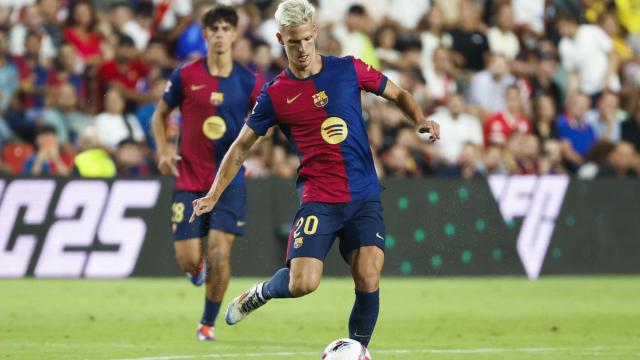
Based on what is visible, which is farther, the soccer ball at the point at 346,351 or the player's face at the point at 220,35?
the player's face at the point at 220,35

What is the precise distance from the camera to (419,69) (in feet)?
69.4

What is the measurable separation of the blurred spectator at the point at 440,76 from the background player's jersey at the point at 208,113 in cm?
947

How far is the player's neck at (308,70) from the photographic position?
8930 millimetres

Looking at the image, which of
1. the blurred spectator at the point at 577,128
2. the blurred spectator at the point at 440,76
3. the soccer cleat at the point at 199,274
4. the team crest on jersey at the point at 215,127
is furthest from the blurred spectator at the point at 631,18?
the team crest on jersey at the point at 215,127

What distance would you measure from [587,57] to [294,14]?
1466 centimetres

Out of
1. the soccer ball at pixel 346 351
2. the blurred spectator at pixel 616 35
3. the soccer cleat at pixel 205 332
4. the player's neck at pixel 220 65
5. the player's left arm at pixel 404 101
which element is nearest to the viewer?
the soccer ball at pixel 346 351

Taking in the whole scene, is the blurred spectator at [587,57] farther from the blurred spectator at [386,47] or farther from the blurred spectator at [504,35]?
the blurred spectator at [386,47]

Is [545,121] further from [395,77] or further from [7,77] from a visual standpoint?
[7,77]

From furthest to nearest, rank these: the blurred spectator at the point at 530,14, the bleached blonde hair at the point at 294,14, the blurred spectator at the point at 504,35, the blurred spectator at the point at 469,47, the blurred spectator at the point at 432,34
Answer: the blurred spectator at the point at 530,14 < the blurred spectator at the point at 504,35 < the blurred spectator at the point at 469,47 < the blurred spectator at the point at 432,34 < the bleached blonde hair at the point at 294,14

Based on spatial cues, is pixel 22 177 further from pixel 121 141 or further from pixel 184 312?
pixel 184 312

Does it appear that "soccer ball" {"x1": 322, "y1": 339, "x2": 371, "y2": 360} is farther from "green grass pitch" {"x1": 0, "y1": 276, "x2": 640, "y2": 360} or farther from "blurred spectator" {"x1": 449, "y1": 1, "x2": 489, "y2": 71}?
"blurred spectator" {"x1": 449, "y1": 1, "x2": 489, "y2": 71}

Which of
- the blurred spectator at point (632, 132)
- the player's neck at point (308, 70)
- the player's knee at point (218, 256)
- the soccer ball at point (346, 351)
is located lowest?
the blurred spectator at point (632, 132)

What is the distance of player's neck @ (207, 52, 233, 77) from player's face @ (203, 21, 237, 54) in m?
0.10

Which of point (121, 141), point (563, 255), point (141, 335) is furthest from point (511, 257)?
point (141, 335)
